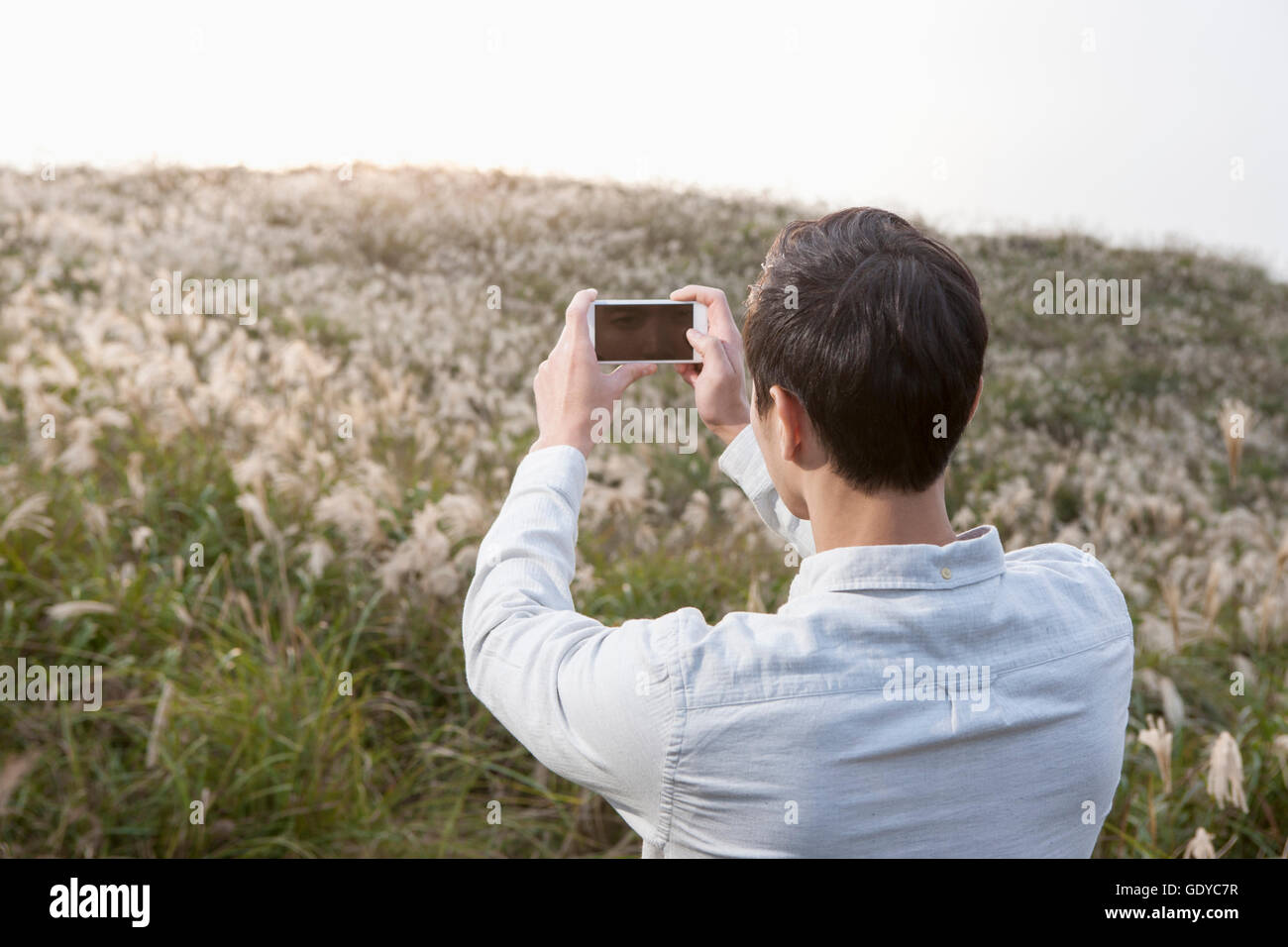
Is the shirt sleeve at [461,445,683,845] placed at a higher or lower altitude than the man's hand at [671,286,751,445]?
lower

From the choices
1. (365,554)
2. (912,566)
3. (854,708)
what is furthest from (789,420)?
(365,554)

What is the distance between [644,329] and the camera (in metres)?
1.89

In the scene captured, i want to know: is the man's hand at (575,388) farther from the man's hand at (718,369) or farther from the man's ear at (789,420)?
the man's ear at (789,420)

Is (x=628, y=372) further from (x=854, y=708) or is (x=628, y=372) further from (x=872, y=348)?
(x=854, y=708)

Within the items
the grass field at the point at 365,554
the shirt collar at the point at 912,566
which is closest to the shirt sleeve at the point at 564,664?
the shirt collar at the point at 912,566

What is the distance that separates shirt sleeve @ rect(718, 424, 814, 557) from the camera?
184cm

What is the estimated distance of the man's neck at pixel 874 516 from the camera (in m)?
1.31

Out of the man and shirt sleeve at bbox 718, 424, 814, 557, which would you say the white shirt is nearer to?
the man

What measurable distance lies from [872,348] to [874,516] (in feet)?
0.74

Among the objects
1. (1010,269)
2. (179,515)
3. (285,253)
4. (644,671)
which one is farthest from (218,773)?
(1010,269)

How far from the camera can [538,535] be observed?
1.44 metres

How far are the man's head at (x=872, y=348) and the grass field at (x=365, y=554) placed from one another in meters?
1.82

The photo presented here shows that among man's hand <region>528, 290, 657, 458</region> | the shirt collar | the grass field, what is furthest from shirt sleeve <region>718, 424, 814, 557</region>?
the grass field

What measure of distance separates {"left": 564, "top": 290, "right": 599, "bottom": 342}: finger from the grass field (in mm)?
1761
